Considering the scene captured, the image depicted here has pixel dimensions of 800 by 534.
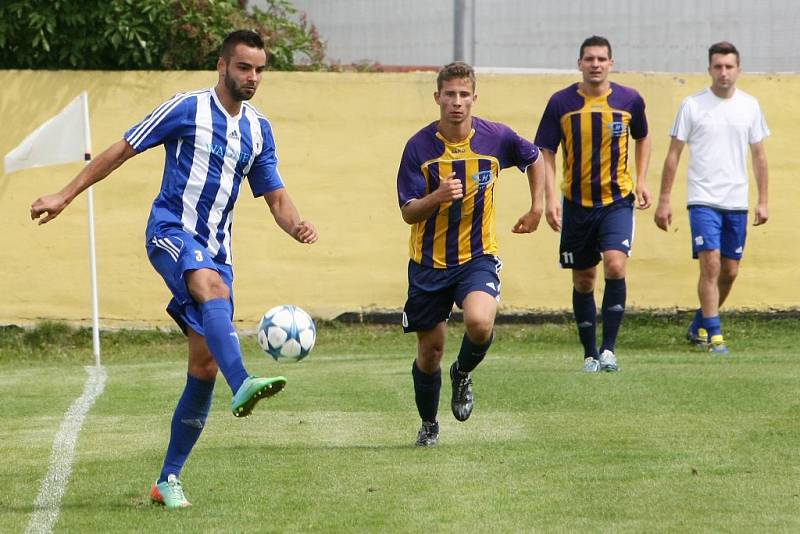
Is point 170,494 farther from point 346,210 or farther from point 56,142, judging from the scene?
point 346,210

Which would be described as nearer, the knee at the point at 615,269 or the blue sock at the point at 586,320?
the knee at the point at 615,269

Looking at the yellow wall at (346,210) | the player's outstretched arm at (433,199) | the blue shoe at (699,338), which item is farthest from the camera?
the yellow wall at (346,210)

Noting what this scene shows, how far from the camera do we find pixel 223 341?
5.82 metres

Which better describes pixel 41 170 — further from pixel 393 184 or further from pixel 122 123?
pixel 393 184

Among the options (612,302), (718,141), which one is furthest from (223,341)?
(718,141)

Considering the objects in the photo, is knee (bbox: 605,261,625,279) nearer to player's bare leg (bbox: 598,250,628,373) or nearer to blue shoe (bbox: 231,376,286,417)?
player's bare leg (bbox: 598,250,628,373)

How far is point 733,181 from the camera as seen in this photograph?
12.1 meters

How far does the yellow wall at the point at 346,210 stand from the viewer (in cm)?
1403

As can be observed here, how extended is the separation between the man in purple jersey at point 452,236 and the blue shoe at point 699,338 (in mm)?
5051

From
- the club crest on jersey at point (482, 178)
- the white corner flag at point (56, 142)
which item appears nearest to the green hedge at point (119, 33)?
the white corner flag at point (56, 142)

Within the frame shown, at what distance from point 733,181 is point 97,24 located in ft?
21.3

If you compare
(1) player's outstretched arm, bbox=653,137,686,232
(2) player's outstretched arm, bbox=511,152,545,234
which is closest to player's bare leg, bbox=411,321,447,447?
(2) player's outstretched arm, bbox=511,152,545,234

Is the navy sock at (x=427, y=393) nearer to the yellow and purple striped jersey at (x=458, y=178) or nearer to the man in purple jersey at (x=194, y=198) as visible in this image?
the yellow and purple striped jersey at (x=458, y=178)

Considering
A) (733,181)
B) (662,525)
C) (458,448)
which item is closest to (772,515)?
(662,525)
